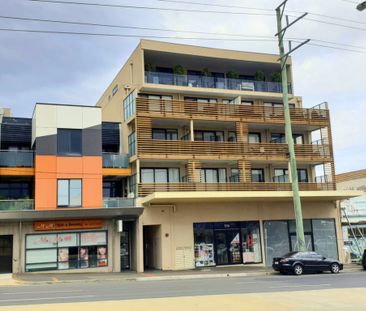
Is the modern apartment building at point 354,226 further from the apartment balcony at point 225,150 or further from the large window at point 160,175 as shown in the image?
the large window at point 160,175

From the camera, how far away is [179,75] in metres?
36.9

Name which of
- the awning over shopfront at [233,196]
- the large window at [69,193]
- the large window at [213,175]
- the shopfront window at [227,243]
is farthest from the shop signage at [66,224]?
the large window at [213,175]

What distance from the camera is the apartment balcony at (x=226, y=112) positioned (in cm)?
3409

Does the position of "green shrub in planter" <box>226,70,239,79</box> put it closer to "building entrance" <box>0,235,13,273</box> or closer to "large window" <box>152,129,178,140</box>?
"large window" <box>152,129,178,140</box>

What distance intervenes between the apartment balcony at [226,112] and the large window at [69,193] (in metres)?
6.54

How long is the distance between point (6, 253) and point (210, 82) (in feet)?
63.6

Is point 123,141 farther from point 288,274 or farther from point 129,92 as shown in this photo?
point 288,274

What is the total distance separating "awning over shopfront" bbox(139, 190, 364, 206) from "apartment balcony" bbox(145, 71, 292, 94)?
9324mm

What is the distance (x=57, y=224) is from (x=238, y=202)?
42.2ft

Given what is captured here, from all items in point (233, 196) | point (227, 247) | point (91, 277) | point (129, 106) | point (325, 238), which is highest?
point (129, 106)

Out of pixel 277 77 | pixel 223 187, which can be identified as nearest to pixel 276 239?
pixel 223 187

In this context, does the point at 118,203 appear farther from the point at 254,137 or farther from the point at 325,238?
the point at 325,238

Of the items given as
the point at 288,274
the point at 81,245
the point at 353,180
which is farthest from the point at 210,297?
the point at 353,180

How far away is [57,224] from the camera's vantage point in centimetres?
3080
